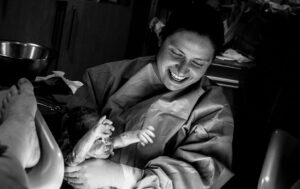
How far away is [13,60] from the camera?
1317 mm

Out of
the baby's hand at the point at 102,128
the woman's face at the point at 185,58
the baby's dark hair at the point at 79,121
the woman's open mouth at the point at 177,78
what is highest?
the woman's face at the point at 185,58

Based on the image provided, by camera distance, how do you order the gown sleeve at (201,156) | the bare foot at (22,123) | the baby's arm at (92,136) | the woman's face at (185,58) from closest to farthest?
1. the bare foot at (22,123)
2. the baby's arm at (92,136)
3. the gown sleeve at (201,156)
4. the woman's face at (185,58)

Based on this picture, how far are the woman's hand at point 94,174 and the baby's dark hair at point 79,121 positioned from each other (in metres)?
0.16

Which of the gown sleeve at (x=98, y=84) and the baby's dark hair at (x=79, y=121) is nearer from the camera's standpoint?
the baby's dark hair at (x=79, y=121)

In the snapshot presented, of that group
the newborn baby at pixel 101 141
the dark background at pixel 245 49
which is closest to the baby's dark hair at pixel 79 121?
the newborn baby at pixel 101 141

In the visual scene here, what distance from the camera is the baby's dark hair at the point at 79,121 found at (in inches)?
46.2

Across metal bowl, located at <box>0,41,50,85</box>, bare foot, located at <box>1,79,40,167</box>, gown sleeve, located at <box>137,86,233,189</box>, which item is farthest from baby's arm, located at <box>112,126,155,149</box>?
metal bowl, located at <box>0,41,50,85</box>

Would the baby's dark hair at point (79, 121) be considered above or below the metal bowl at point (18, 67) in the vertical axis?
below

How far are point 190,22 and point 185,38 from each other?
0.05 meters

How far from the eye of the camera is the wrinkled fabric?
1.11 meters

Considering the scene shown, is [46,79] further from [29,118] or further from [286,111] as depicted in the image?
[286,111]

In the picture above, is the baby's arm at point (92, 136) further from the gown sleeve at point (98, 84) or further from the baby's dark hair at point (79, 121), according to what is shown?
the gown sleeve at point (98, 84)

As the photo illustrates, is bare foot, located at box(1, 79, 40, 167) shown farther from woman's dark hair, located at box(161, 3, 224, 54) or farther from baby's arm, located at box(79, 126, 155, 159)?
woman's dark hair, located at box(161, 3, 224, 54)

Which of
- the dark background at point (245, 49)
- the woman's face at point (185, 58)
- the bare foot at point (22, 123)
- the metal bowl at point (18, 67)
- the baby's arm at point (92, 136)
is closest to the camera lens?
the bare foot at point (22, 123)
